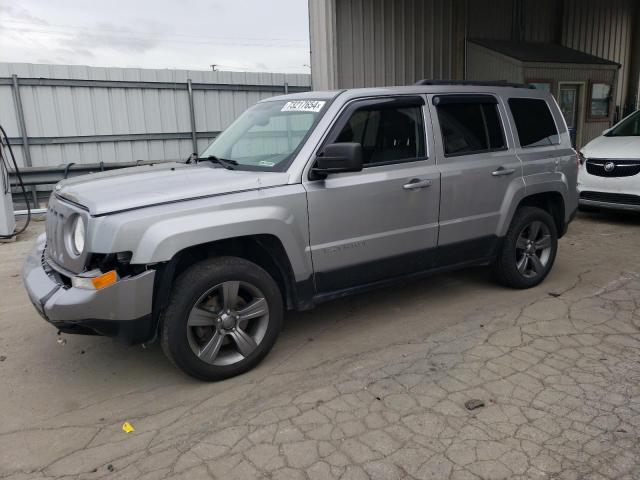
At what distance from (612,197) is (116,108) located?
872 cm

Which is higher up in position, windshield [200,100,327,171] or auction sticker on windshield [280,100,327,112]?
auction sticker on windshield [280,100,327,112]

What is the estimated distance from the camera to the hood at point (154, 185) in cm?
318

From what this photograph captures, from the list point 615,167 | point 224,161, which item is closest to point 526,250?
point 224,161

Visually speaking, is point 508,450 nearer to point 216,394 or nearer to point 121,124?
point 216,394

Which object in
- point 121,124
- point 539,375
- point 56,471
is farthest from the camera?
point 121,124

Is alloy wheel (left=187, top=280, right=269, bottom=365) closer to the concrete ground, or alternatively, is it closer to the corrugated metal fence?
the concrete ground

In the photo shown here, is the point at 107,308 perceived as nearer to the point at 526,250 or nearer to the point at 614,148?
the point at 526,250

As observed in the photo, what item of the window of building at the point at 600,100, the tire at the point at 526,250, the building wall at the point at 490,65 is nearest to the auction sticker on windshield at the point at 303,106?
the tire at the point at 526,250

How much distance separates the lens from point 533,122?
5.09 meters

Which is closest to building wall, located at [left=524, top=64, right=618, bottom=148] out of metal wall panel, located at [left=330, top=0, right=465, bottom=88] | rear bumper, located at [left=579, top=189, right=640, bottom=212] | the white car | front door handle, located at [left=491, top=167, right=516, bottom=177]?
metal wall panel, located at [left=330, top=0, right=465, bottom=88]

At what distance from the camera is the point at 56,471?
2715mm

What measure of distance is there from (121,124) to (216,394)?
830cm

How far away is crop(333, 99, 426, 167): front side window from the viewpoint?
3998 mm

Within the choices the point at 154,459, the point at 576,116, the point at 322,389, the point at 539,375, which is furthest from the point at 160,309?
the point at 576,116
